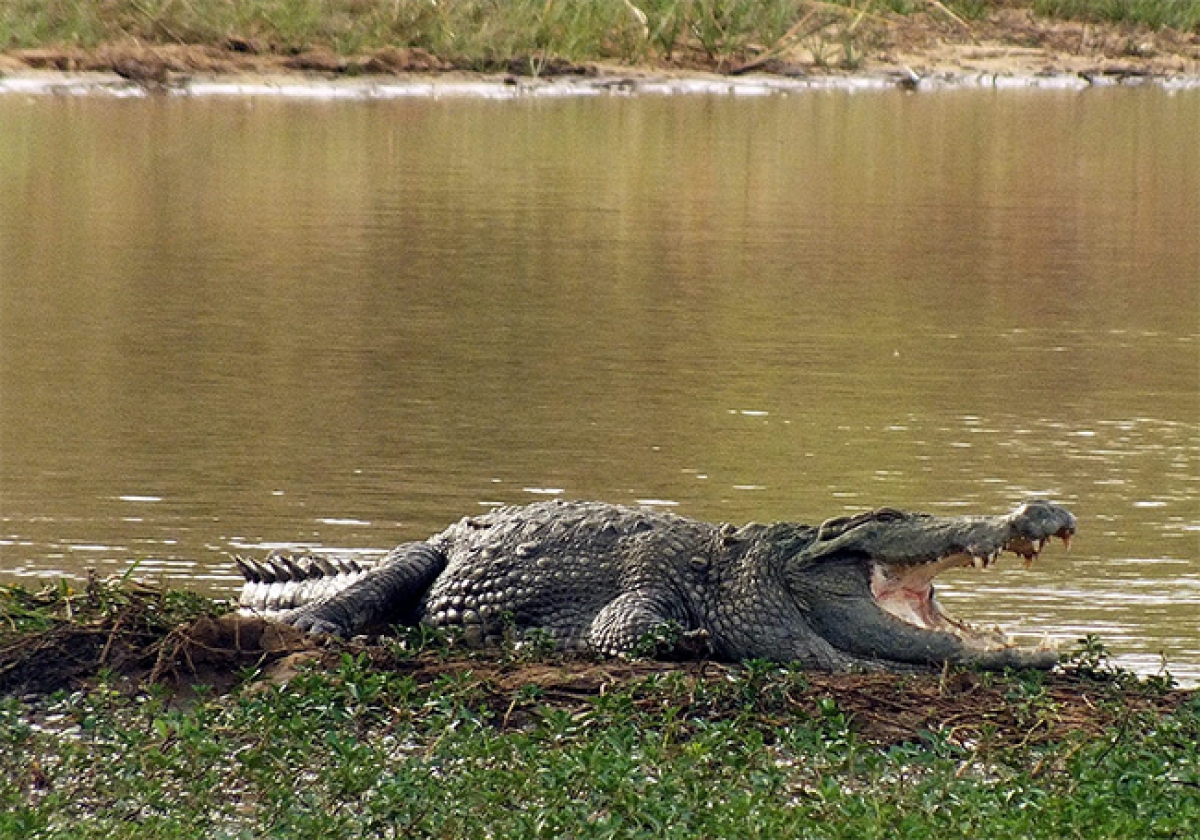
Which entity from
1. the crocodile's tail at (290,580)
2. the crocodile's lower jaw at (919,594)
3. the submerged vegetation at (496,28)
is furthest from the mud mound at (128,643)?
the submerged vegetation at (496,28)

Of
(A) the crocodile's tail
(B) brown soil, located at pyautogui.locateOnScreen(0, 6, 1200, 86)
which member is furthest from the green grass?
(B) brown soil, located at pyautogui.locateOnScreen(0, 6, 1200, 86)

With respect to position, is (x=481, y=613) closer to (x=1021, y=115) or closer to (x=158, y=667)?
(x=158, y=667)

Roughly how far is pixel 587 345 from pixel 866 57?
2322cm

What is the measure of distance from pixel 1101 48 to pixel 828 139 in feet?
43.7

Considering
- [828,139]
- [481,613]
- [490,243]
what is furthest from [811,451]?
[828,139]

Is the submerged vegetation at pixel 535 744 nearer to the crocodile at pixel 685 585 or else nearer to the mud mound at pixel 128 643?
the mud mound at pixel 128 643

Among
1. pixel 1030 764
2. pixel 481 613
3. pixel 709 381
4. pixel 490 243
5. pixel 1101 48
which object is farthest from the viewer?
pixel 1101 48

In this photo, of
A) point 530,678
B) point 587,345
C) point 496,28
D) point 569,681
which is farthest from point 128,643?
point 496,28

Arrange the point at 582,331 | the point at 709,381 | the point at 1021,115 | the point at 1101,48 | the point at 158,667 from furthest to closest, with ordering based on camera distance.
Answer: the point at 1101,48, the point at 1021,115, the point at 582,331, the point at 709,381, the point at 158,667

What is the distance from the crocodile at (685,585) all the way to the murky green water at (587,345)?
803mm

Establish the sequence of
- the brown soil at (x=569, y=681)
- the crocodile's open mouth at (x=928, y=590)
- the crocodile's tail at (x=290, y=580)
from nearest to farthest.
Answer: the brown soil at (x=569, y=681) < the crocodile's open mouth at (x=928, y=590) < the crocodile's tail at (x=290, y=580)

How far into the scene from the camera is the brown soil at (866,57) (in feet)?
94.9

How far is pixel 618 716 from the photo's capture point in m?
6.11

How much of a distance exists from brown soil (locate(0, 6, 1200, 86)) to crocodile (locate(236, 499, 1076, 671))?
70.4 feet
